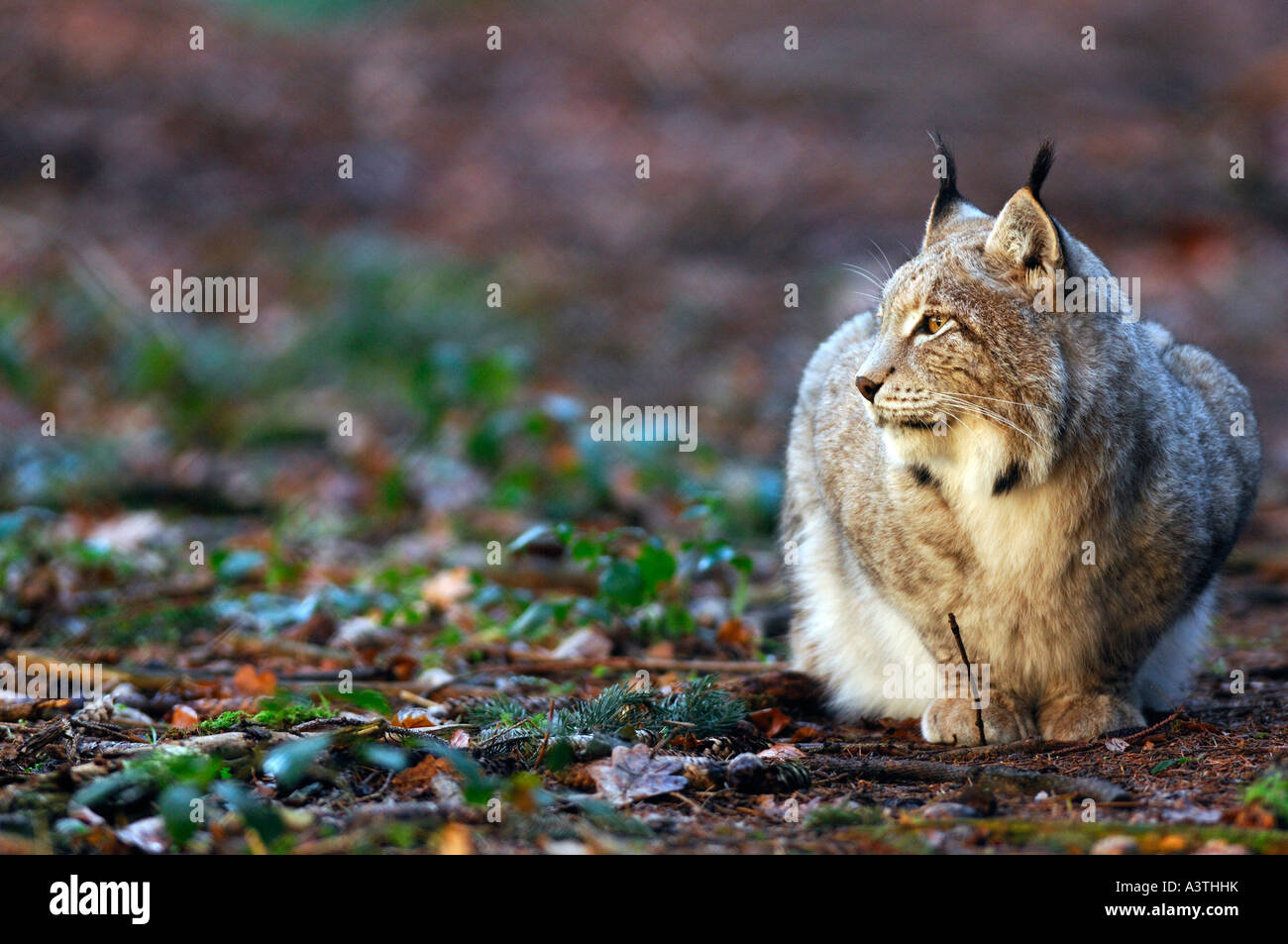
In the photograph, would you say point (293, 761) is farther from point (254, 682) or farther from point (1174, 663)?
point (1174, 663)

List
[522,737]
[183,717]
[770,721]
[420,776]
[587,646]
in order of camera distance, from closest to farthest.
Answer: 1. [420,776]
2. [522,737]
3. [183,717]
4. [770,721]
5. [587,646]

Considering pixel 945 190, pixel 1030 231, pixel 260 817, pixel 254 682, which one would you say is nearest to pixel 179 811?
pixel 260 817

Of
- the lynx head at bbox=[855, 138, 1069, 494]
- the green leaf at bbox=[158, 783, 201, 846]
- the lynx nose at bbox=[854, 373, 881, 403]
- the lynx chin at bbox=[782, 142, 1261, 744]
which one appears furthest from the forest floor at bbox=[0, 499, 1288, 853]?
the lynx nose at bbox=[854, 373, 881, 403]

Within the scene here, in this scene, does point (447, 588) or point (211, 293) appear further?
Answer: point (211, 293)

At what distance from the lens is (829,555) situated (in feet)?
17.1

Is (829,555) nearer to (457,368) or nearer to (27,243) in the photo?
(457,368)

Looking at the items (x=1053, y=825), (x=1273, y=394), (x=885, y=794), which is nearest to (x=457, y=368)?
(x=885, y=794)

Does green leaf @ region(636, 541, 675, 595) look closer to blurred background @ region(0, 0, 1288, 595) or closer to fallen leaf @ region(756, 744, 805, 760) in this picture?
blurred background @ region(0, 0, 1288, 595)

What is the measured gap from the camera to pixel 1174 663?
4.74 meters

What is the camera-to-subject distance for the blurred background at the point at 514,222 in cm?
832

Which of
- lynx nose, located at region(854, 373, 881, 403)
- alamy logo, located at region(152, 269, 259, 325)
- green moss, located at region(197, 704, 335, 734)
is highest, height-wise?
alamy logo, located at region(152, 269, 259, 325)

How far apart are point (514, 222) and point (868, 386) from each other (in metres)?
10.8
